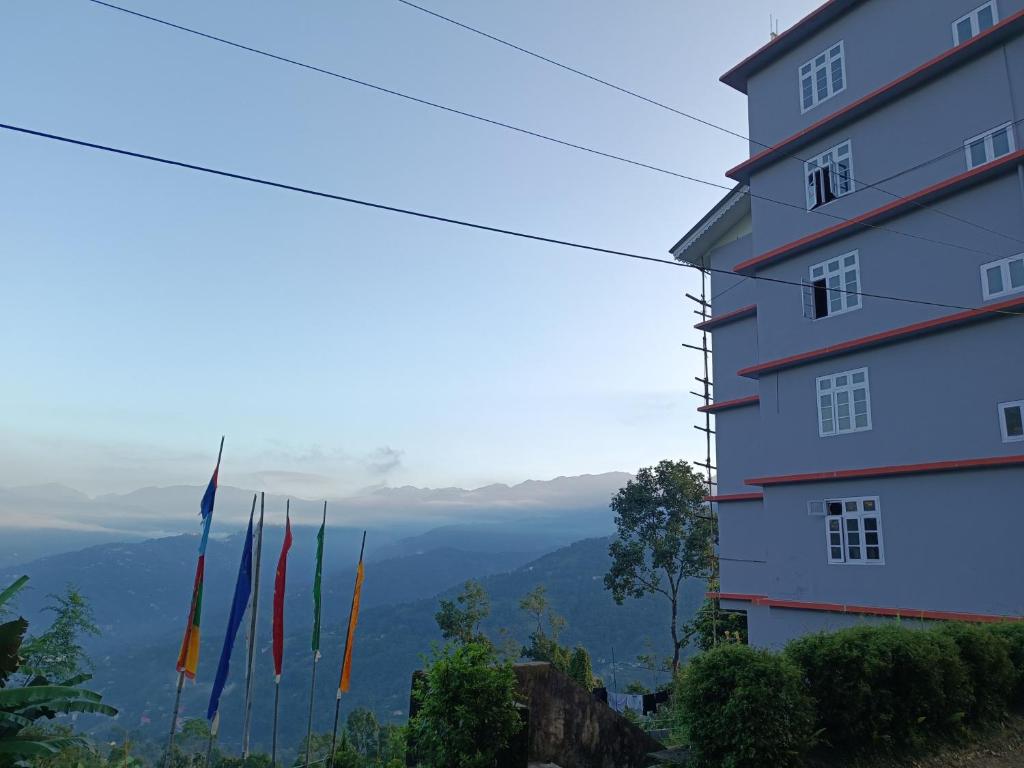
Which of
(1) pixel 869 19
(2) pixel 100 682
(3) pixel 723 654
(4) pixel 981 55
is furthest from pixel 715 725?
(2) pixel 100 682

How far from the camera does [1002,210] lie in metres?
16.5

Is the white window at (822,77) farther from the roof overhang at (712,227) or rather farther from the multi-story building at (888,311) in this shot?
the roof overhang at (712,227)

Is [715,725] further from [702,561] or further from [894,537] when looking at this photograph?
[702,561]

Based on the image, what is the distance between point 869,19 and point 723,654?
19406mm

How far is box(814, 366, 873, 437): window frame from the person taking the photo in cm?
1883

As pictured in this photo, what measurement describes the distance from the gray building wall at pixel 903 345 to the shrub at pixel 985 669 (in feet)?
19.0

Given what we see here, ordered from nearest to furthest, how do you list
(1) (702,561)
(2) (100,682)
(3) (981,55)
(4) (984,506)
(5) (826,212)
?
1. (4) (984,506)
2. (3) (981,55)
3. (5) (826,212)
4. (1) (702,561)
5. (2) (100,682)

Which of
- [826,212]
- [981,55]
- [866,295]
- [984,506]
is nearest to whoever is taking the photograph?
[984,506]

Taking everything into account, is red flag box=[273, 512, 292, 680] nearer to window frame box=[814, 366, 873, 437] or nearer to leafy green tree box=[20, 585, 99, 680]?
window frame box=[814, 366, 873, 437]

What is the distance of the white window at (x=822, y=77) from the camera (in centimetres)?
2071

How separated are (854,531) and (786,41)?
15.3m

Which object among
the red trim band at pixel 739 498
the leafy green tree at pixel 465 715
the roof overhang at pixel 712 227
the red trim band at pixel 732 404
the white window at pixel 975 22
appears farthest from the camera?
the roof overhang at pixel 712 227

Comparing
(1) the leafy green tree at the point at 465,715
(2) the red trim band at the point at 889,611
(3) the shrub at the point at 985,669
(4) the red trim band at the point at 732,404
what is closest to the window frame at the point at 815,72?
(4) the red trim band at the point at 732,404

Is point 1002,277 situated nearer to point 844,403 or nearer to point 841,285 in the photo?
point 841,285
